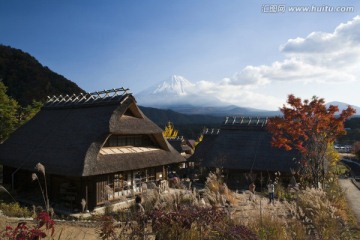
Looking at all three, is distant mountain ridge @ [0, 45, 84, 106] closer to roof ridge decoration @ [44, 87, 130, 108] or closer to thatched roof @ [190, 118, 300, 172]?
roof ridge decoration @ [44, 87, 130, 108]

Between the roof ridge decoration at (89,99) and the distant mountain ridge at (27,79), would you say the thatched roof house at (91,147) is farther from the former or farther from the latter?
the distant mountain ridge at (27,79)

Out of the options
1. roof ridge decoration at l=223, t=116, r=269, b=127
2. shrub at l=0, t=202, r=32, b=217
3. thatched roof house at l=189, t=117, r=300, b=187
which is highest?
roof ridge decoration at l=223, t=116, r=269, b=127

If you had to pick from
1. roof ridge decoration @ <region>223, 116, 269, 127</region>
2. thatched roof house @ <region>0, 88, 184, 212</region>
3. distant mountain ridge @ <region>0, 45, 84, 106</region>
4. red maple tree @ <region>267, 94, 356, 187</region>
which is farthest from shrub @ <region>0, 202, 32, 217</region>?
distant mountain ridge @ <region>0, 45, 84, 106</region>

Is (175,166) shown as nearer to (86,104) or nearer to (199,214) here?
(86,104)

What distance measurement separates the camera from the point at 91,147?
1545 centimetres

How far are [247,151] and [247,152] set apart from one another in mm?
103

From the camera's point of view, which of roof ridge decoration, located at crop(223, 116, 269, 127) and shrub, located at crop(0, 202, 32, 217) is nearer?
shrub, located at crop(0, 202, 32, 217)

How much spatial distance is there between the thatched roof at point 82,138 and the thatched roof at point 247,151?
13.5 feet

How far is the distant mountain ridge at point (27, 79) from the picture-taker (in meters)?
43.4

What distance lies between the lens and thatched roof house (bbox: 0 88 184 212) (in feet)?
50.5

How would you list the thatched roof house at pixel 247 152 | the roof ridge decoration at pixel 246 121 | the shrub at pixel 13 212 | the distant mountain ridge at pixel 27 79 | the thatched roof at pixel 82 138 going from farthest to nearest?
the distant mountain ridge at pixel 27 79 → the roof ridge decoration at pixel 246 121 → the thatched roof house at pixel 247 152 → the thatched roof at pixel 82 138 → the shrub at pixel 13 212

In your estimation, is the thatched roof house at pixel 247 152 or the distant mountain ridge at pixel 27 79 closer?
the thatched roof house at pixel 247 152

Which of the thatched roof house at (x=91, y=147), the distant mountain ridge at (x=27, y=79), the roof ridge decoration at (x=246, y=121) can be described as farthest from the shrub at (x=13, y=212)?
the distant mountain ridge at (x=27, y=79)

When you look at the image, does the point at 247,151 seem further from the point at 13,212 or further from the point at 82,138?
the point at 13,212
